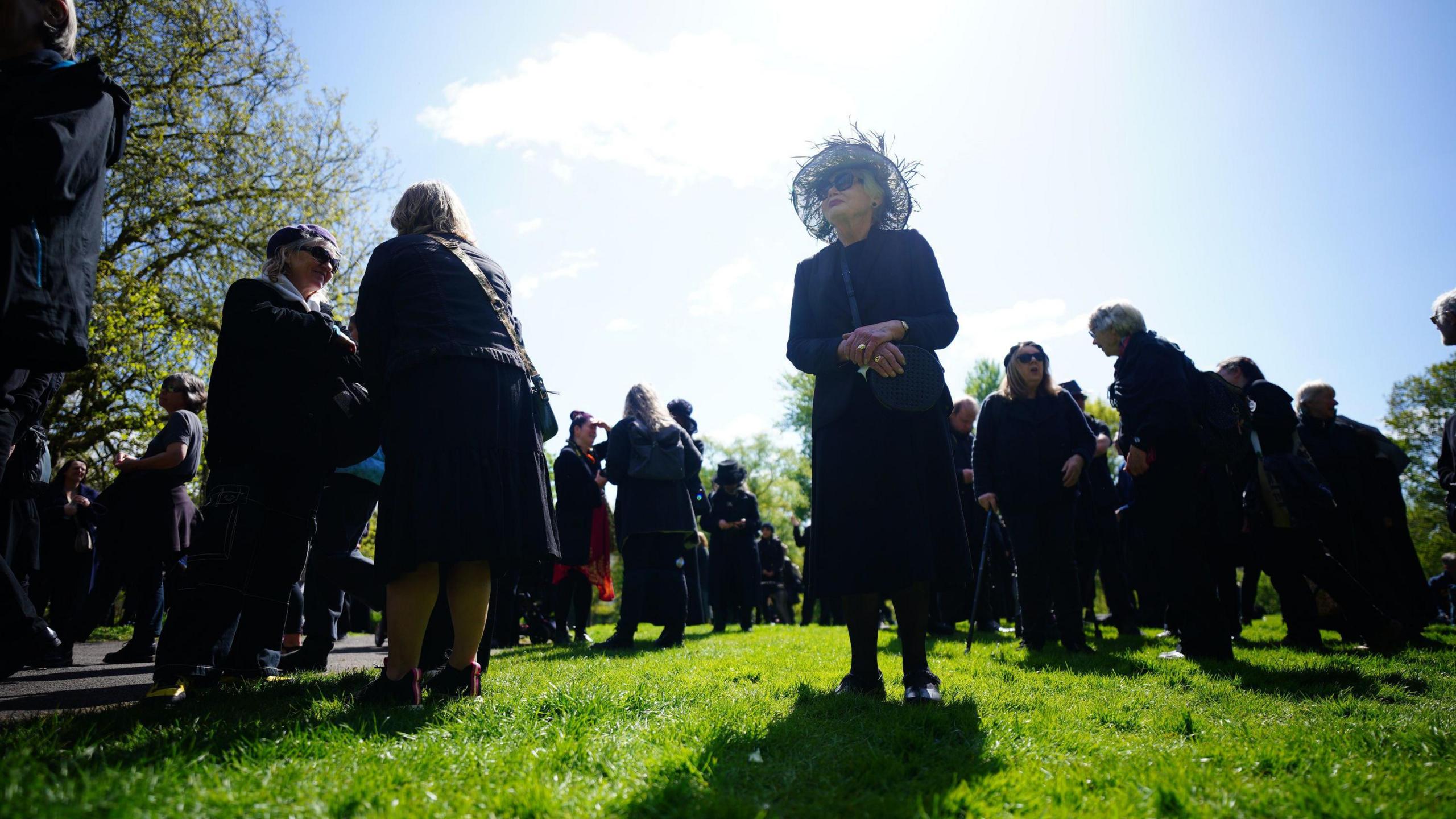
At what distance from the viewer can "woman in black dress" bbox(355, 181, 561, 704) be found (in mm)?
3002

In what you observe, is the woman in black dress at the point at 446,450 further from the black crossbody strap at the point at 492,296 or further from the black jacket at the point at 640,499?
the black jacket at the point at 640,499

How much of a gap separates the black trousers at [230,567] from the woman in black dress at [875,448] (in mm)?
2379

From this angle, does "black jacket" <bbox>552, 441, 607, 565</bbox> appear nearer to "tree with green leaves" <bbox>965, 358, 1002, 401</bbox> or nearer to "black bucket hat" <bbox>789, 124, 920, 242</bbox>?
"black bucket hat" <bbox>789, 124, 920, 242</bbox>

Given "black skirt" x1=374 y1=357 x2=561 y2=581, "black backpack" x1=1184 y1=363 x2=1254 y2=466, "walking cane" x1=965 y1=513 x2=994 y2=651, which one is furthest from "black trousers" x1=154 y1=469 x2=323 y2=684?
"black backpack" x1=1184 y1=363 x2=1254 y2=466

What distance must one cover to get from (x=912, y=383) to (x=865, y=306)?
0.53 meters

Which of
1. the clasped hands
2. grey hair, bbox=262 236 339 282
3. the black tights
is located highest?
grey hair, bbox=262 236 339 282

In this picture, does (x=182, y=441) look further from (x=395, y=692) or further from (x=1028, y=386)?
(x=1028, y=386)

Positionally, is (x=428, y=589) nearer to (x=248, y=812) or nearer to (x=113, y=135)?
(x=248, y=812)

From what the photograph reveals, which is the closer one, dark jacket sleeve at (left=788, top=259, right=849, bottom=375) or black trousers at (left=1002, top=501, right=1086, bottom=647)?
dark jacket sleeve at (left=788, top=259, right=849, bottom=375)

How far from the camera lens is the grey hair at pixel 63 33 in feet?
8.58

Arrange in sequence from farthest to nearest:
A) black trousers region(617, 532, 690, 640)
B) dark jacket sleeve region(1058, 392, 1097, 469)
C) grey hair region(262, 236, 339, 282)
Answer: black trousers region(617, 532, 690, 640) < dark jacket sleeve region(1058, 392, 1097, 469) < grey hair region(262, 236, 339, 282)

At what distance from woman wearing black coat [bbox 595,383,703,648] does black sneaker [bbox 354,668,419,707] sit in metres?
3.97

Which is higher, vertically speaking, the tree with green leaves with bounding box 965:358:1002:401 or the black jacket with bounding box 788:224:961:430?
the tree with green leaves with bounding box 965:358:1002:401

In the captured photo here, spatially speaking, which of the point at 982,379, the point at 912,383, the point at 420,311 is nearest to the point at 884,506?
the point at 912,383
